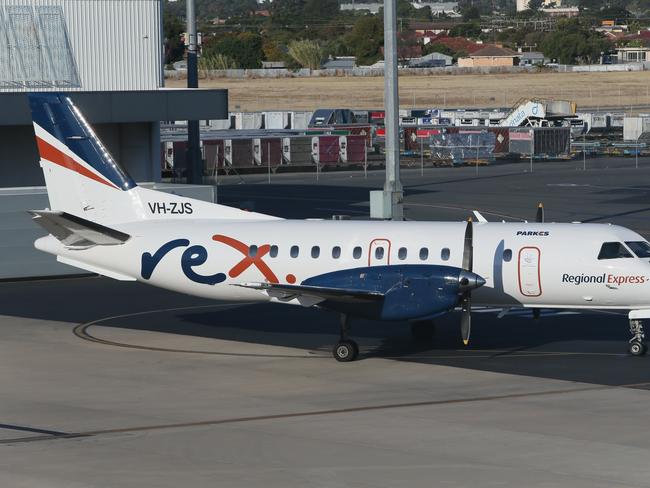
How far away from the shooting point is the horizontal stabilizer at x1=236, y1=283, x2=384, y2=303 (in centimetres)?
2734

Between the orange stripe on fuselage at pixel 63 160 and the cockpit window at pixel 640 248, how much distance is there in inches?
525

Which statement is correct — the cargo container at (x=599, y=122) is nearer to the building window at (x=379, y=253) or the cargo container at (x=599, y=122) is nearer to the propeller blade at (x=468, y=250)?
the building window at (x=379, y=253)

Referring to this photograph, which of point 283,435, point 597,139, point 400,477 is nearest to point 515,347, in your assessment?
point 283,435

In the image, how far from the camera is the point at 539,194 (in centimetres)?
6812

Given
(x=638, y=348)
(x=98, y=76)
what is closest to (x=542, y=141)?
(x=98, y=76)

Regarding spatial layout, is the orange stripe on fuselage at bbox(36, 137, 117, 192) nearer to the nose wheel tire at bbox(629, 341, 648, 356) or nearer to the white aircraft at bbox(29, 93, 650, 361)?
the white aircraft at bbox(29, 93, 650, 361)

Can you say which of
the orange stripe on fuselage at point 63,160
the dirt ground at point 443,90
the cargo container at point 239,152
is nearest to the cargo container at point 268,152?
the cargo container at point 239,152

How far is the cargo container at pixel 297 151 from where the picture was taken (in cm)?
8606

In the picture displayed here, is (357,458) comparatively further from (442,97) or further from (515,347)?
(442,97)

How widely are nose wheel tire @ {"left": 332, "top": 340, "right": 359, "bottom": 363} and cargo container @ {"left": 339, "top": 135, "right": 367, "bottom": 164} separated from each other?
5940 centimetres

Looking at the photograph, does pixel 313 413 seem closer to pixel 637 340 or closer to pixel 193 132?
pixel 637 340

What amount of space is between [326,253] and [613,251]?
6935 mm

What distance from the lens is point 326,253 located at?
29531 mm

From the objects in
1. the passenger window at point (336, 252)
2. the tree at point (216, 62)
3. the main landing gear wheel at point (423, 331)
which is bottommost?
the main landing gear wheel at point (423, 331)
